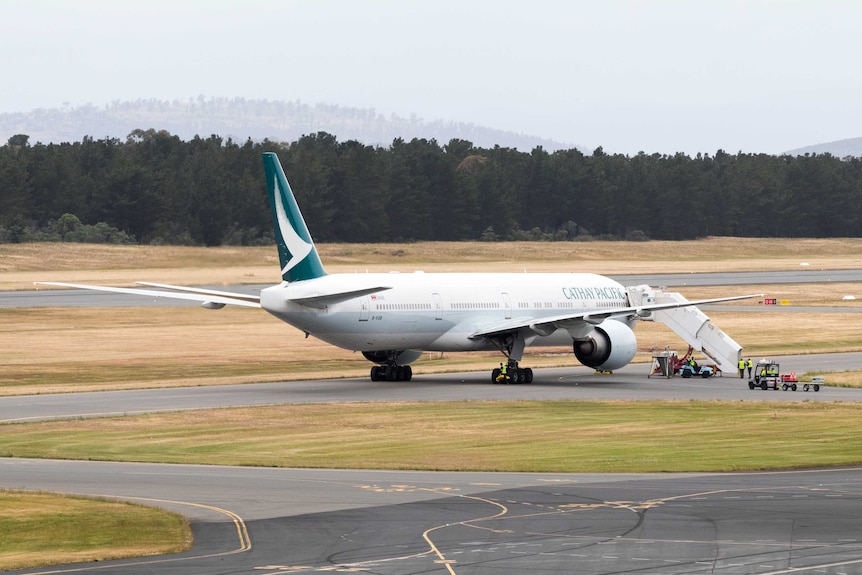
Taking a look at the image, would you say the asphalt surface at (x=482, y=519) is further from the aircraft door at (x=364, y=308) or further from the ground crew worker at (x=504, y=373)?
the ground crew worker at (x=504, y=373)

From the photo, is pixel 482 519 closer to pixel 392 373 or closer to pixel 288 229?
pixel 288 229

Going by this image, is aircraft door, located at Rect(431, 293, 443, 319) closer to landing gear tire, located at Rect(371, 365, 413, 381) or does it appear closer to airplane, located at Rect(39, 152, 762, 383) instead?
airplane, located at Rect(39, 152, 762, 383)

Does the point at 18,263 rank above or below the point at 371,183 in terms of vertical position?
below

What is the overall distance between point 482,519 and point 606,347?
31.1 metres

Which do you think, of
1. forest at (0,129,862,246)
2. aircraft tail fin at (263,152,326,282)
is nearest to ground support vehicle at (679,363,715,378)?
aircraft tail fin at (263,152,326,282)

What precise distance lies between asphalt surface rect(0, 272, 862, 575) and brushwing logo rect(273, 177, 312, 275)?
17.5 metres

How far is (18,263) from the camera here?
5039 inches

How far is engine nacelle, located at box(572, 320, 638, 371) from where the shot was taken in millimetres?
54969

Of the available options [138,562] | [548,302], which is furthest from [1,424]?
[548,302]

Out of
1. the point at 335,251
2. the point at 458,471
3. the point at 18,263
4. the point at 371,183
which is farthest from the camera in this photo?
the point at 371,183

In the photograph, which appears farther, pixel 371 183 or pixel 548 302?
pixel 371 183

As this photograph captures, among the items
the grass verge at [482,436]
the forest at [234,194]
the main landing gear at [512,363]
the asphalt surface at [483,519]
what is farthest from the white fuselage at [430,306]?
the forest at [234,194]

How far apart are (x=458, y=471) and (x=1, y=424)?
16.1 meters

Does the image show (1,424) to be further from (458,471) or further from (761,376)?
(761,376)
